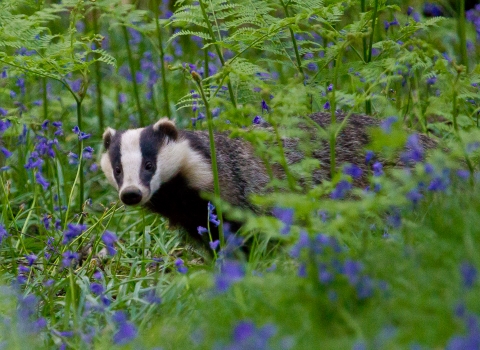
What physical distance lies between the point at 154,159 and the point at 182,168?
0.18 metres

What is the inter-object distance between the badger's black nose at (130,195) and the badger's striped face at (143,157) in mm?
30

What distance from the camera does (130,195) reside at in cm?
454

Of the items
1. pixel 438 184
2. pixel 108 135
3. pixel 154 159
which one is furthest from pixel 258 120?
pixel 438 184

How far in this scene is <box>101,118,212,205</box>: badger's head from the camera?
4.80 meters

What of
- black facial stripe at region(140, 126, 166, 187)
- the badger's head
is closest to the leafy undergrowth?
the badger's head

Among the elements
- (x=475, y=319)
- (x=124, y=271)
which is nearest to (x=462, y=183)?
(x=475, y=319)

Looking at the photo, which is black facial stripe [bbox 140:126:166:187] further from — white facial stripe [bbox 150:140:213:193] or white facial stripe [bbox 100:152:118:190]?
white facial stripe [bbox 100:152:118:190]

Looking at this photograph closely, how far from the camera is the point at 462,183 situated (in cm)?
382

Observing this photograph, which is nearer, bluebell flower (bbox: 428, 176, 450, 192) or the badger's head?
bluebell flower (bbox: 428, 176, 450, 192)

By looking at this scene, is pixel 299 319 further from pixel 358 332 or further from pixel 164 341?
pixel 164 341

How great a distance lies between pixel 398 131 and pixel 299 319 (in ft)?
2.45

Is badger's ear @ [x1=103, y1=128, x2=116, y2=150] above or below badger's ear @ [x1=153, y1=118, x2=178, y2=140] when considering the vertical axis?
below

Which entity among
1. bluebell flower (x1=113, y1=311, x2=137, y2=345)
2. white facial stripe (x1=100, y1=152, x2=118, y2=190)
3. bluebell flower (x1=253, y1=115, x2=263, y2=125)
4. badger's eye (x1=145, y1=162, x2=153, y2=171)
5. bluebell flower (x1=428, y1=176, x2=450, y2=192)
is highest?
bluebell flower (x1=428, y1=176, x2=450, y2=192)

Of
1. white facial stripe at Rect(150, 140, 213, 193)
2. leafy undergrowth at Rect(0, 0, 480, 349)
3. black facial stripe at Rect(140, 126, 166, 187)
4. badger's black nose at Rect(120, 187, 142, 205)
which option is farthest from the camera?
white facial stripe at Rect(150, 140, 213, 193)
